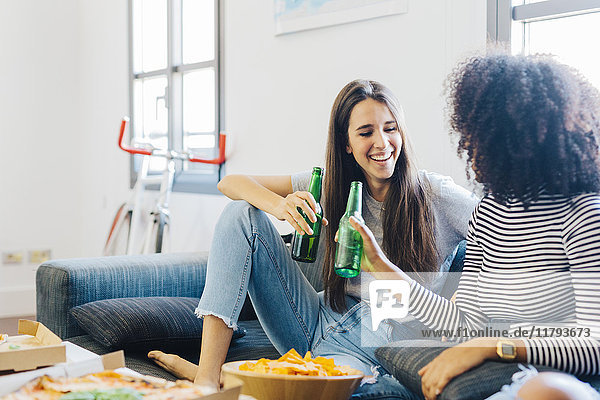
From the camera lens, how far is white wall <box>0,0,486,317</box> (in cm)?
261

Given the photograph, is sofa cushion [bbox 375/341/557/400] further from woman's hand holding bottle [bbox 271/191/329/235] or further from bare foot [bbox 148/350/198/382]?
bare foot [bbox 148/350/198/382]

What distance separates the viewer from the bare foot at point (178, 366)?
5.60 feet

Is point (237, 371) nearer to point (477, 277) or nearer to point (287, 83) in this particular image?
point (477, 277)

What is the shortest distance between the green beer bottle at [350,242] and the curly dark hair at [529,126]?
287 millimetres

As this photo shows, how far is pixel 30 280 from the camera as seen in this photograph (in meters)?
4.39

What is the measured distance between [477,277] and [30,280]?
3.68 metres

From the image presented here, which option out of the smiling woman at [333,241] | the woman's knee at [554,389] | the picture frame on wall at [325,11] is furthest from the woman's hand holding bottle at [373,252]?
the picture frame on wall at [325,11]

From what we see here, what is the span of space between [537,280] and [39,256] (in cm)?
385

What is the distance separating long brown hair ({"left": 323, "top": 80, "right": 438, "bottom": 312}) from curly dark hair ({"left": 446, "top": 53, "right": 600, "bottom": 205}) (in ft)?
1.01

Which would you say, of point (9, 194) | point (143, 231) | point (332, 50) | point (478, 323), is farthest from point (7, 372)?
point (9, 194)

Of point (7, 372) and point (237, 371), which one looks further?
point (237, 371)

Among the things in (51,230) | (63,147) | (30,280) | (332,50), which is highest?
(332,50)

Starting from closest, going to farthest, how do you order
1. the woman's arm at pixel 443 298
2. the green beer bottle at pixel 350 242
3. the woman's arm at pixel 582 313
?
the woman's arm at pixel 582 313
the woman's arm at pixel 443 298
the green beer bottle at pixel 350 242

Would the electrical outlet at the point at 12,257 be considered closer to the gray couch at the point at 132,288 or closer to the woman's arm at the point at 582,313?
the gray couch at the point at 132,288
